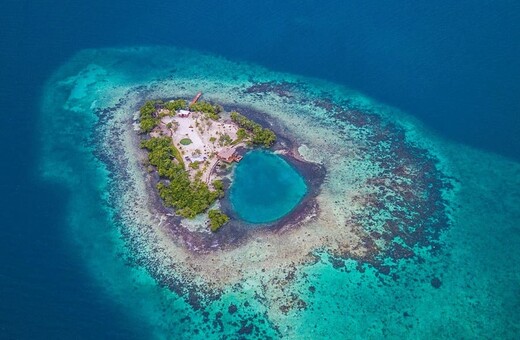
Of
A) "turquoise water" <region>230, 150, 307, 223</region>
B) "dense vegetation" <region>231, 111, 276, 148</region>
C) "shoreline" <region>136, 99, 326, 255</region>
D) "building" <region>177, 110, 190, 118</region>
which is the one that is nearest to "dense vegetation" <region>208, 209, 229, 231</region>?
"shoreline" <region>136, 99, 326, 255</region>

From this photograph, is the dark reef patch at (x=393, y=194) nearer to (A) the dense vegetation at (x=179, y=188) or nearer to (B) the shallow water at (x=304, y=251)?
(B) the shallow water at (x=304, y=251)

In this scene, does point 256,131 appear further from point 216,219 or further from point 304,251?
point 304,251

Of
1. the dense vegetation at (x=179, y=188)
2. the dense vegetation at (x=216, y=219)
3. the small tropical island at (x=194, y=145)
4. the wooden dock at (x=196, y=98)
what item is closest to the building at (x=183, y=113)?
the small tropical island at (x=194, y=145)

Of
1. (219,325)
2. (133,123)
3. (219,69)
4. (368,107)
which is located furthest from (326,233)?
(219,69)

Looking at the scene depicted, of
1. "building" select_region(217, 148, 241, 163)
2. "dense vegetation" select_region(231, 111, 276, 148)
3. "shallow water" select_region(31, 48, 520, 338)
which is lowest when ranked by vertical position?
"shallow water" select_region(31, 48, 520, 338)

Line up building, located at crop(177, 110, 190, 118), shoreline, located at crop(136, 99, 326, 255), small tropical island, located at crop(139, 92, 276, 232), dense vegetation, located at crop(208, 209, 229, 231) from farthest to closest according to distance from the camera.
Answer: building, located at crop(177, 110, 190, 118)
small tropical island, located at crop(139, 92, 276, 232)
dense vegetation, located at crop(208, 209, 229, 231)
shoreline, located at crop(136, 99, 326, 255)

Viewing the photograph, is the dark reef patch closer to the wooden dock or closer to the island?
the island

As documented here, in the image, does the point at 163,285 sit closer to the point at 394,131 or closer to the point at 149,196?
the point at 149,196

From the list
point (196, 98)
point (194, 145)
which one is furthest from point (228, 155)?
point (196, 98)
